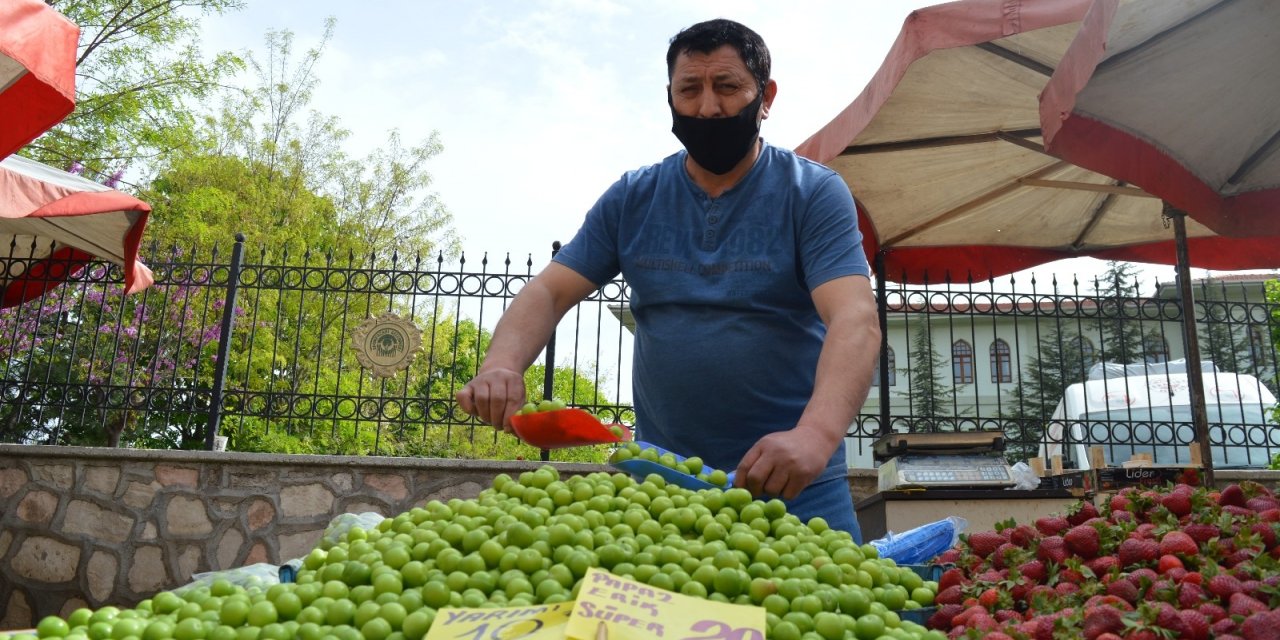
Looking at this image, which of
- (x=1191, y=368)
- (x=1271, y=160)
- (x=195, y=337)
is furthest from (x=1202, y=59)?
(x=195, y=337)

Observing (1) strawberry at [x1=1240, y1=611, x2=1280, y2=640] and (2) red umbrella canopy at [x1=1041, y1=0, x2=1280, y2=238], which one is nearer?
(1) strawberry at [x1=1240, y1=611, x2=1280, y2=640]

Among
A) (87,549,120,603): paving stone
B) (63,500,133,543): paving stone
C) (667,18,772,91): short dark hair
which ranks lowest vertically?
(87,549,120,603): paving stone

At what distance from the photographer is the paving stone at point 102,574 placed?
555cm

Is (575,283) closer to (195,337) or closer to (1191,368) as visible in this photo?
(1191,368)

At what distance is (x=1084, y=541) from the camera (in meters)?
1.52

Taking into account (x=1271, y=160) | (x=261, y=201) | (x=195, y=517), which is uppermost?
(x=261, y=201)

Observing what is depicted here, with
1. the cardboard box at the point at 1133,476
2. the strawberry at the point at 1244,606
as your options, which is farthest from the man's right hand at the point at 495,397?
the cardboard box at the point at 1133,476

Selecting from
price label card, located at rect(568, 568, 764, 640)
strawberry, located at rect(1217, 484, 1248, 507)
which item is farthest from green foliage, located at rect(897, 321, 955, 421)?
price label card, located at rect(568, 568, 764, 640)

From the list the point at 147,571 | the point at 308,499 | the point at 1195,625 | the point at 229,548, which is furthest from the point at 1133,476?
the point at 147,571

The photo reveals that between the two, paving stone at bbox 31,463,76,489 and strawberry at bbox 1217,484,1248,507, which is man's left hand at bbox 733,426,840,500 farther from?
paving stone at bbox 31,463,76,489

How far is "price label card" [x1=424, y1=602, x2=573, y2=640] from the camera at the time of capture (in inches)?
42.7

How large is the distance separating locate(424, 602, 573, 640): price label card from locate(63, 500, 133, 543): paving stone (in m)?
5.50

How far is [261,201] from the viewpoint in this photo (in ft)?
51.0

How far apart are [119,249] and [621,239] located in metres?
5.81
